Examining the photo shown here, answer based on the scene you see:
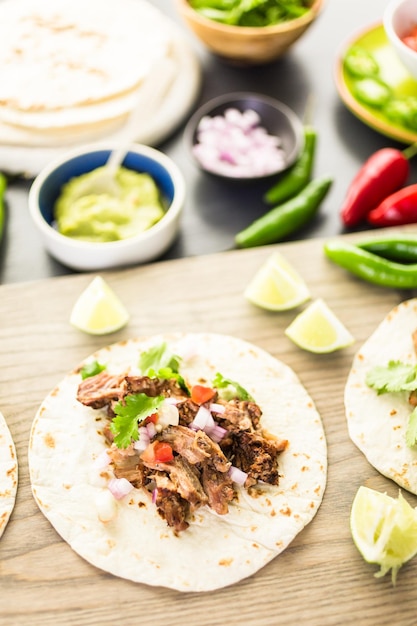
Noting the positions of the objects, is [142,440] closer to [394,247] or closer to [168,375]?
[168,375]

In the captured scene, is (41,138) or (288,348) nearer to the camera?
(288,348)

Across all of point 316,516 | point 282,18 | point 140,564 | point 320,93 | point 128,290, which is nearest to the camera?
point 140,564

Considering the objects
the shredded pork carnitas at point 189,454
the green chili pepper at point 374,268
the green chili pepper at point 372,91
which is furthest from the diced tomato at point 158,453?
the green chili pepper at point 372,91

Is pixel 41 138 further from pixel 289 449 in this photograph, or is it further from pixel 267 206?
pixel 289 449

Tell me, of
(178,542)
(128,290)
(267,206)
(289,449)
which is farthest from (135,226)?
(178,542)

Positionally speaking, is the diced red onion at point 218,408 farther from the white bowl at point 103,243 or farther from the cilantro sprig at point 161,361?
the white bowl at point 103,243

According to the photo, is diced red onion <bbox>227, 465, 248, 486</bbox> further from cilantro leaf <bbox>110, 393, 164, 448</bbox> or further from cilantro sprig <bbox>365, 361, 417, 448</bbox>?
cilantro sprig <bbox>365, 361, 417, 448</bbox>
